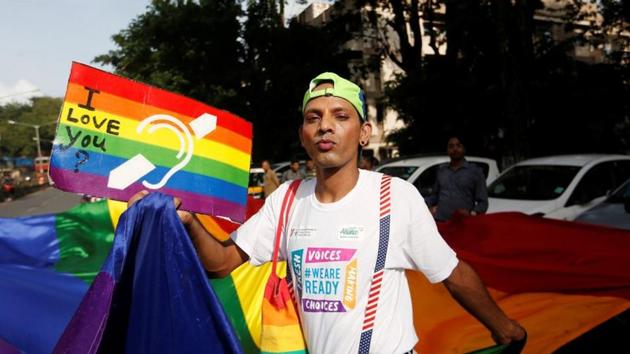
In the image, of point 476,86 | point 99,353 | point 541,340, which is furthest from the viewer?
point 476,86

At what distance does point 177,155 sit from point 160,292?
1.85 feet

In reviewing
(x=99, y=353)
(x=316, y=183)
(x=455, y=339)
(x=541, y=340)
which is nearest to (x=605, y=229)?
(x=541, y=340)

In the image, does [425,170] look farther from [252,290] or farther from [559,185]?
[252,290]

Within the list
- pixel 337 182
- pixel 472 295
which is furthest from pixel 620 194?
pixel 337 182

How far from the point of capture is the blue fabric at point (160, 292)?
6.21 ft

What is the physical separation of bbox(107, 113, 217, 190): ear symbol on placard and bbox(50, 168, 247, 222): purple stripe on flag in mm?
24

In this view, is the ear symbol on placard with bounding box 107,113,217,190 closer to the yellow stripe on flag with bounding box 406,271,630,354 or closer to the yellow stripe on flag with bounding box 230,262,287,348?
the yellow stripe on flag with bounding box 230,262,287,348

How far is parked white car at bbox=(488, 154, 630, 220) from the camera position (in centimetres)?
752

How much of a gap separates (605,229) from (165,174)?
3387 mm

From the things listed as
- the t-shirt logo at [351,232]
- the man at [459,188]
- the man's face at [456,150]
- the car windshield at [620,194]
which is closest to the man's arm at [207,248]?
the t-shirt logo at [351,232]

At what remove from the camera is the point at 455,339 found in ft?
10.5

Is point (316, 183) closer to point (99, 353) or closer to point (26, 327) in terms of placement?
point (99, 353)

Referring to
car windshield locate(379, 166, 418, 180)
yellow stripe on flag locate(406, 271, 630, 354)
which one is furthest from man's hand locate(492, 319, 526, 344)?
car windshield locate(379, 166, 418, 180)

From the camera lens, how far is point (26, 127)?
320 ft
